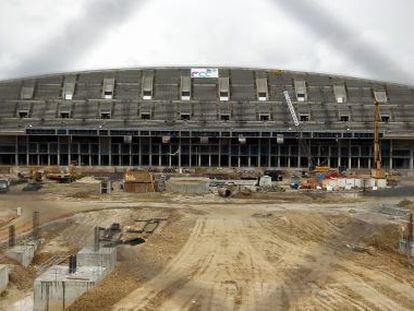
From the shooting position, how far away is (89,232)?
33.2 metres

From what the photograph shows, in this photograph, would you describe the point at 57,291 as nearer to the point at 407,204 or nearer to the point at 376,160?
the point at 407,204

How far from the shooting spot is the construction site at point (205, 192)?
21.7m

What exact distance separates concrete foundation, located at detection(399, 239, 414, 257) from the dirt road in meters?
1.45

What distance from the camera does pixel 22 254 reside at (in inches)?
1008

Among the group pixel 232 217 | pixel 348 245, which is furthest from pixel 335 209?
pixel 348 245

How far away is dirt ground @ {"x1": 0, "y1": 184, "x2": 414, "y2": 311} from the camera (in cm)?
2014

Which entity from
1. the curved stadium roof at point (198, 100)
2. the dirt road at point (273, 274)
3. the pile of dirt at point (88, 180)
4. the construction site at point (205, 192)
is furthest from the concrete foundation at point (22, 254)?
the curved stadium roof at point (198, 100)

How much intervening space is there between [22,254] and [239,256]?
33.5ft

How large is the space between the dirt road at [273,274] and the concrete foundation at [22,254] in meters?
6.69

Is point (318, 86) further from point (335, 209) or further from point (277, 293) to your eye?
point (277, 293)

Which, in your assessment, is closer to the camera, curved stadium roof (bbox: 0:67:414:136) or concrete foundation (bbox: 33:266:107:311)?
concrete foundation (bbox: 33:266:107:311)

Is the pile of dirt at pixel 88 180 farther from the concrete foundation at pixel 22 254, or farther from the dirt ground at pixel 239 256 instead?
the concrete foundation at pixel 22 254

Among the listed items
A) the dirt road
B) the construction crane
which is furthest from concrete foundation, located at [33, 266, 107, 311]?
the construction crane

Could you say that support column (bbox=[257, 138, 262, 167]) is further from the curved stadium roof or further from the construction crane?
the construction crane
